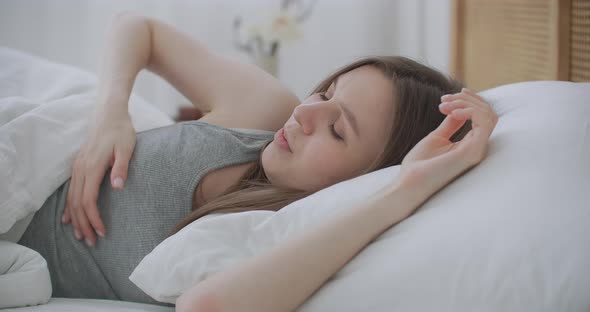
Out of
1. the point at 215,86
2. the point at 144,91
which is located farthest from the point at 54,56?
the point at 215,86

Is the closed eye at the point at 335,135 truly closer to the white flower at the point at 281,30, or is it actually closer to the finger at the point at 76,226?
the finger at the point at 76,226

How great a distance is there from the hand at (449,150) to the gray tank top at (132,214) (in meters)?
0.38

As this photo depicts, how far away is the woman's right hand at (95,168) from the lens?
1124 millimetres

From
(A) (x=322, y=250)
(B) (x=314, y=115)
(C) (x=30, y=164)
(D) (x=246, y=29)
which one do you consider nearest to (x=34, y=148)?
(C) (x=30, y=164)

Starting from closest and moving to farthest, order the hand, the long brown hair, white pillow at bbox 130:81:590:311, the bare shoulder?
white pillow at bbox 130:81:590:311
the hand
the long brown hair
the bare shoulder

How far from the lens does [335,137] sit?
42.9 inches

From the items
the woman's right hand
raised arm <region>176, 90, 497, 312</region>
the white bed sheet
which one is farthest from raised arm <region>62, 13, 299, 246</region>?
raised arm <region>176, 90, 497, 312</region>

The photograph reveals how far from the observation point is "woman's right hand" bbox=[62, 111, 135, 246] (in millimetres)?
1124

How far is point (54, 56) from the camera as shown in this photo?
3270mm

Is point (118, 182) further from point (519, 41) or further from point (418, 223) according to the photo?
point (519, 41)

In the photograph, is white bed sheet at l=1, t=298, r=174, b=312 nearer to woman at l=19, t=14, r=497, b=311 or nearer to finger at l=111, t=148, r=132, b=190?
woman at l=19, t=14, r=497, b=311

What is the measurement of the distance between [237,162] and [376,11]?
8.27ft

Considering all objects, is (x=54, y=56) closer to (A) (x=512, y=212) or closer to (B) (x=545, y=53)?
(B) (x=545, y=53)

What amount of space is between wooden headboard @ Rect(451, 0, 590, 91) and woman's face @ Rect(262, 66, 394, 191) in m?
0.59
